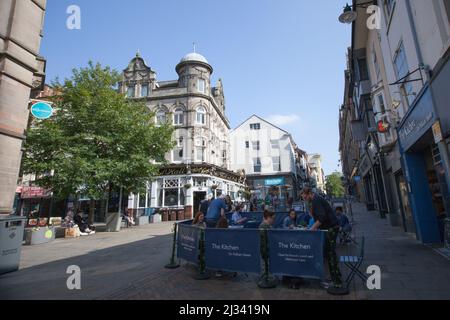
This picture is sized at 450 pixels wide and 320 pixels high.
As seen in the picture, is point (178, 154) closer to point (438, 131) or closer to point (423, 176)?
point (423, 176)

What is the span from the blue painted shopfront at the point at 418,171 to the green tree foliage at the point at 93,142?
1479 cm

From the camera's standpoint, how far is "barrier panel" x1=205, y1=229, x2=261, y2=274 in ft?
17.5

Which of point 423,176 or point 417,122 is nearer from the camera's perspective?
point 417,122

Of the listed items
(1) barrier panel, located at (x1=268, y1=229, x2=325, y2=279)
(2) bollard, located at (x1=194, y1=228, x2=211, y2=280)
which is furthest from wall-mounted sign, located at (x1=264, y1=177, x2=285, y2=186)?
(1) barrier panel, located at (x1=268, y1=229, x2=325, y2=279)

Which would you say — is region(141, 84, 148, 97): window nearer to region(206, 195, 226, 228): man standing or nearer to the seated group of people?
the seated group of people

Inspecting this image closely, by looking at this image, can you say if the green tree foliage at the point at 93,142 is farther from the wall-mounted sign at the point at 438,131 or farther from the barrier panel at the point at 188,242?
the wall-mounted sign at the point at 438,131

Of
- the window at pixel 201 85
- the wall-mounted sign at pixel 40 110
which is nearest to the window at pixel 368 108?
the wall-mounted sign at pixel 40 110

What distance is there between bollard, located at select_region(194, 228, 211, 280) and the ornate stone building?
1925cm

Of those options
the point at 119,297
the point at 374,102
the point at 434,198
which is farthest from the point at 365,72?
the point at 119,297

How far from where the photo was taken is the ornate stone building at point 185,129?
87.0ft

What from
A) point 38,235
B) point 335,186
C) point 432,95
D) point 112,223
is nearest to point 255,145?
point 112,223

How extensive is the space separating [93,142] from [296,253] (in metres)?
16.2

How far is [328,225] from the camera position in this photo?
199 inches
